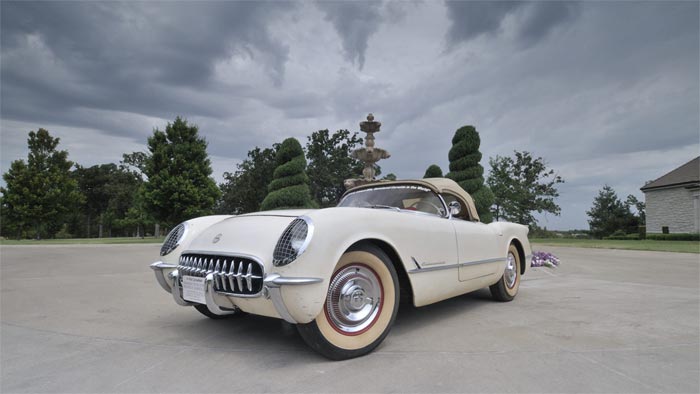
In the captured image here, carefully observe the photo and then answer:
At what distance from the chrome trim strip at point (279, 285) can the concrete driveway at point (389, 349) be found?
393 millimetres

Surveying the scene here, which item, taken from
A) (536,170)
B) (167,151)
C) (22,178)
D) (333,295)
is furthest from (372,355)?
(22,178)

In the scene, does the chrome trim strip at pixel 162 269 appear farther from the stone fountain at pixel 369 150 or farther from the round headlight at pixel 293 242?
the stone fountain at pixel 369 150

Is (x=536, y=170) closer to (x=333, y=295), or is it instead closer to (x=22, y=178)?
(x=333, y=295)

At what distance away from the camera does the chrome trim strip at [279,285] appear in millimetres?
2146

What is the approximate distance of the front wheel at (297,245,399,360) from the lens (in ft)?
7.79

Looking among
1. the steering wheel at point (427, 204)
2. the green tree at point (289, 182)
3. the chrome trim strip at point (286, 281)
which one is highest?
the green tree at point (289, 182)

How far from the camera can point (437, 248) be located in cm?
316

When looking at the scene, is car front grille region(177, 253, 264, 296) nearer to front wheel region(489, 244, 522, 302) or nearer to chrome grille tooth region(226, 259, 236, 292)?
chrome grille tooth region(226, 259, 236, 292)

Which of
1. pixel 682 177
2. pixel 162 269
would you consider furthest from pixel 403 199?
pixel 682 177

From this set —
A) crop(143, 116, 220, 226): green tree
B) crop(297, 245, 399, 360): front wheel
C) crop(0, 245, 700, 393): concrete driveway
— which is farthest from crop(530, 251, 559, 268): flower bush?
crop(143, 116, 220, 226): green tree

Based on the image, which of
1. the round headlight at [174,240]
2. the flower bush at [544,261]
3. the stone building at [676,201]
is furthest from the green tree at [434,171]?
the stone building at [676,201]

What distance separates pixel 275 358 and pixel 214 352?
482 mm

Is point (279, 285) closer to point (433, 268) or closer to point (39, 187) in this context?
point (433, 268)

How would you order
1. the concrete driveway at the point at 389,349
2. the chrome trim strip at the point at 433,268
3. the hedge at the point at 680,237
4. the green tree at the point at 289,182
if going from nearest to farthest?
1. the concrete driveway at the point at 389,349
2. the chrome trim strip at the point at 433,268
3. the green tree at the point at 289,182
4. the hedge at the point at 680,237
